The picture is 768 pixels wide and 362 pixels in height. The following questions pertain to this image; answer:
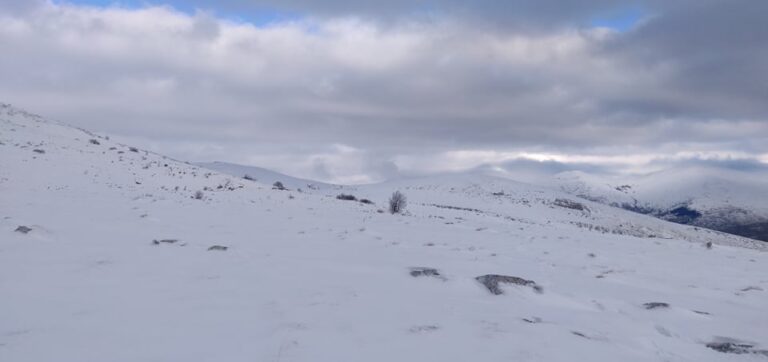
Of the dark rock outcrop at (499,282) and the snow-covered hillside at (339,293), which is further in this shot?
the dark rock outcrop at (499,282)

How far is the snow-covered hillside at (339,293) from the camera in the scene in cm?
623

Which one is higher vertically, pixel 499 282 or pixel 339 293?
pixel 499 282

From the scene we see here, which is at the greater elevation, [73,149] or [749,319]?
[73,149]

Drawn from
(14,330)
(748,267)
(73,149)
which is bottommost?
(14,330)

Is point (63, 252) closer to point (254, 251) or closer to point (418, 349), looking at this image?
point (254, 251)

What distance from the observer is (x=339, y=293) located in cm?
871

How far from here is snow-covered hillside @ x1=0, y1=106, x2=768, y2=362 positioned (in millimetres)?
6230

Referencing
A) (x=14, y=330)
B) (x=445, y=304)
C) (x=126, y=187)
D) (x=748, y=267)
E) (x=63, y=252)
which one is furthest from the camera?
(x=126, y=187)

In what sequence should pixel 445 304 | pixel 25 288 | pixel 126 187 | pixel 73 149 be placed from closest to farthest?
pixel 25 288, pixel 445 304, pixel 126 187, pixel 73 149

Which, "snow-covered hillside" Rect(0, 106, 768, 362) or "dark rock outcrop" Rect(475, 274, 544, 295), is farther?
"dark rock outcrop" Rect(475, 274, 544, 295)

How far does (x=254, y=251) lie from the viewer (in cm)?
1223

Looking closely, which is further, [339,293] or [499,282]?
[499,282]

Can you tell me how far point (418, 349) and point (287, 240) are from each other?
339 inches

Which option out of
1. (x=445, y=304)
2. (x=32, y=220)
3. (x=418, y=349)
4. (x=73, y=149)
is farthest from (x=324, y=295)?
(x=73, y=149)
